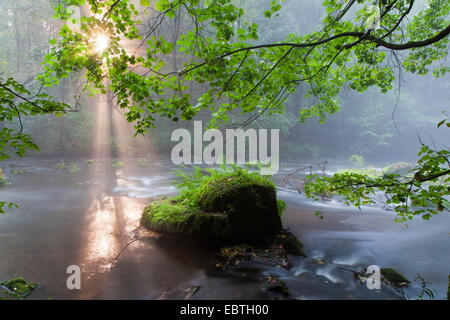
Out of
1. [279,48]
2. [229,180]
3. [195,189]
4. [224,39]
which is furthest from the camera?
[195,189]

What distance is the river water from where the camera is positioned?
4.49m

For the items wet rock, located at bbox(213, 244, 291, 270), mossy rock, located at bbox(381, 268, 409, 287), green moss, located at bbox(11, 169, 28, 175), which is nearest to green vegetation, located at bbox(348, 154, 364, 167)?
mossy rock, located at bbox(381, 268, 409, 287)

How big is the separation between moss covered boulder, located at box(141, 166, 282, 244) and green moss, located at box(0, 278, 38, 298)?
282 centimetres

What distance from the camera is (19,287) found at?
429 centimetres

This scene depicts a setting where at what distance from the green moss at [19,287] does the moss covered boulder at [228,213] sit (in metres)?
2.82

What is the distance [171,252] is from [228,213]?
60.4 inches

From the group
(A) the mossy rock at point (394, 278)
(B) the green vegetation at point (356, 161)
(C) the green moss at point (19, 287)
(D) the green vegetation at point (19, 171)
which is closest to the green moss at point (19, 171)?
(D) the green vegetation at point (19, 171)

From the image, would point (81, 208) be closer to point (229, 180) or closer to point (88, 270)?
point (88, 270)

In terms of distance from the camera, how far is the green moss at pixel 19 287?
4132 mm

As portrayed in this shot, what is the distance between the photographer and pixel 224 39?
12.8 ft

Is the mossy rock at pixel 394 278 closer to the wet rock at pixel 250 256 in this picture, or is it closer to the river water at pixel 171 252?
the river water at pixel 171 252

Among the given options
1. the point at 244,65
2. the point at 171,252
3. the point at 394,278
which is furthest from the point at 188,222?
the point at 394,278
